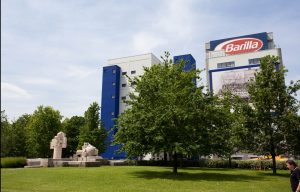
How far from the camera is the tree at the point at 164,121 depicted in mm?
24391

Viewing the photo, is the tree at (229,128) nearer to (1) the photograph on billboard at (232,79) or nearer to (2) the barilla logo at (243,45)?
(1) the photograph on billboard at (232,79)

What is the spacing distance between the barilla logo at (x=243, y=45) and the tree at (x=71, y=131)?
51.8m

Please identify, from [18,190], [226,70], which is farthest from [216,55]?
[18,190]

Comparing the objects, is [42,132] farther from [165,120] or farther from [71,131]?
[165,120]

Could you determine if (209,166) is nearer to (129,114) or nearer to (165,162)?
(165,162)

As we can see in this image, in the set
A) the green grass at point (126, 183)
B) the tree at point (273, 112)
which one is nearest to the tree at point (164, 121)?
the green grass at point (126, 183)

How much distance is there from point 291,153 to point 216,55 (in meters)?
72.0

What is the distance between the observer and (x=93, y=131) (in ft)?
177

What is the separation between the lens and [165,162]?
45.7 m

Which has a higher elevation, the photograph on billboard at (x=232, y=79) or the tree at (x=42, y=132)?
the photograph on billboard at (x=232, y=79)

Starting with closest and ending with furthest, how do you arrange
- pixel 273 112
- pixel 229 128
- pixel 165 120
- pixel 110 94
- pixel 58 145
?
pixel 165 120, pixel 229 128, pixel 273 112, pixel 58 145, pixel 110 94

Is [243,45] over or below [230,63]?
over

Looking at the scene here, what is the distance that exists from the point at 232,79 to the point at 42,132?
55.2 metres

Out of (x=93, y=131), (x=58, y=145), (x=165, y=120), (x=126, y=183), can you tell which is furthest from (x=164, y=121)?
(x=93, y=131)
